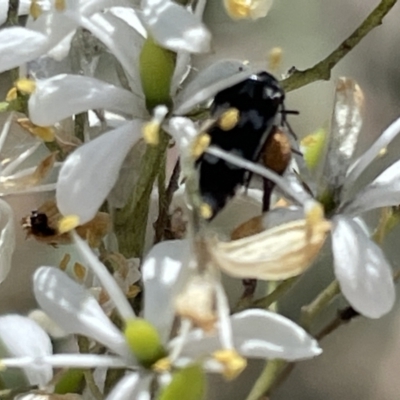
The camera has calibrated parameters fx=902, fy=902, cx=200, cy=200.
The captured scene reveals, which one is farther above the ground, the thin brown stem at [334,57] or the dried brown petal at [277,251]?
the thin brown stem at [334,57]

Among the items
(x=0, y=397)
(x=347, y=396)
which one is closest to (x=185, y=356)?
(x=0, y=397)

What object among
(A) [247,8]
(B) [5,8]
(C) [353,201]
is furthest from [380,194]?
(B) [5,8]

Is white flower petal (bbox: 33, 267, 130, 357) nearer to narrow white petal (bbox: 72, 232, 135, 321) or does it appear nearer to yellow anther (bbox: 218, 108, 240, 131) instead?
narrow white petal (bbox: 72, 232, 135, 321)

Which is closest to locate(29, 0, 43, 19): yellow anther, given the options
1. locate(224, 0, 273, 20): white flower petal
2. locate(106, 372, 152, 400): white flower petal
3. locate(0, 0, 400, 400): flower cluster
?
locate(0, 0, 400, 400): flower cluster

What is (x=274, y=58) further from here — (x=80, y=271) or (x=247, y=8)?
(x=80, y=271)

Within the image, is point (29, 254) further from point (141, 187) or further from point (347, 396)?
A: point (141, 187)

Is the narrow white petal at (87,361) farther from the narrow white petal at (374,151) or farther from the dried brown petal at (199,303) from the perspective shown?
the narrow white petal at (374,151)

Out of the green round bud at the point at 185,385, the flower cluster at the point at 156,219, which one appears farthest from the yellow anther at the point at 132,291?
the green round bud at the point at 185,385
